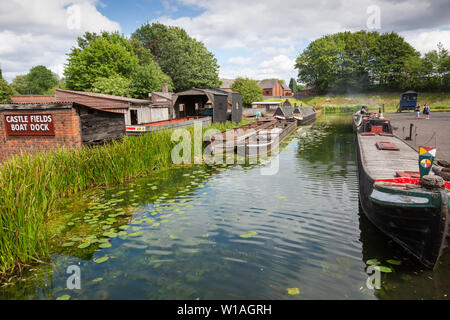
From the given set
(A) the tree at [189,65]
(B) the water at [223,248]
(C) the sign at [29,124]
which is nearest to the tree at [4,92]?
(A) the tree at [189,65]

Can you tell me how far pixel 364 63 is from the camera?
71750 millimetres

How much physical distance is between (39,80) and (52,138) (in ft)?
343

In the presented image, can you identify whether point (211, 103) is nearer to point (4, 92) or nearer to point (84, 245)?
point (84, 245)

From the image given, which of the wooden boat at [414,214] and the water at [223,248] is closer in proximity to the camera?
the water at [223,248]

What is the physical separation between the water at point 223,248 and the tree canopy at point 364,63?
69.1 metres

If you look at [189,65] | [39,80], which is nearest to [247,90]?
[189,65]

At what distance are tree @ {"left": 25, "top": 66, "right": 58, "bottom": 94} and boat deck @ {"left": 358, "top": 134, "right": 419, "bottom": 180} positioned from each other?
10832cm

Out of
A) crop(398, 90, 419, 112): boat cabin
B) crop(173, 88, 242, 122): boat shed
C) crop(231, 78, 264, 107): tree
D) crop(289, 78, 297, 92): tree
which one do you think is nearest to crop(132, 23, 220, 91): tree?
crop(231, 78, 264, 107): tree

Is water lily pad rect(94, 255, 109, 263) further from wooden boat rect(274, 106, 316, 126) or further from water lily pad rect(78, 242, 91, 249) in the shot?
wooden boat rect(274, 106, 316, 126)

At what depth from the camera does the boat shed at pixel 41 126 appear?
1090 centimetres

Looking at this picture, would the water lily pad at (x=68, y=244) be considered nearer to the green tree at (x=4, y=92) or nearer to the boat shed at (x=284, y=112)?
the boat shed at (x=284, y=112)

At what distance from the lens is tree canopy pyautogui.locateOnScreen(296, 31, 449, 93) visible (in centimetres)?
6322
